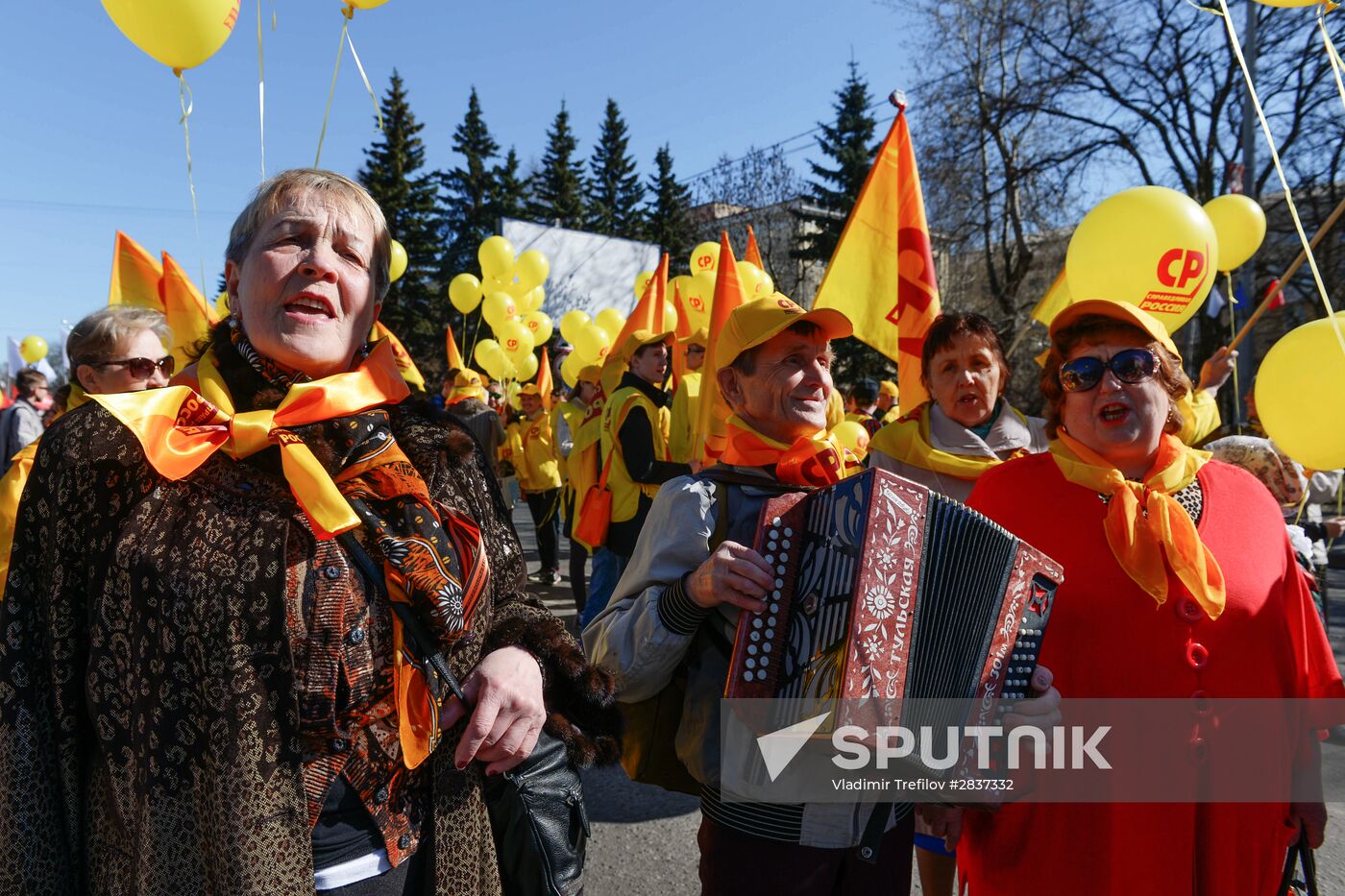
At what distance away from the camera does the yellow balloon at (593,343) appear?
35.1ft

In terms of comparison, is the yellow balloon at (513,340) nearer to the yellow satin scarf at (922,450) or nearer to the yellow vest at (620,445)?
the yellow vest at (620,445)

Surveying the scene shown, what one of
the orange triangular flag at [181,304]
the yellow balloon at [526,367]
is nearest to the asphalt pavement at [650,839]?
the orange triangular flag at [181,304]

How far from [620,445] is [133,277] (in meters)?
3.30

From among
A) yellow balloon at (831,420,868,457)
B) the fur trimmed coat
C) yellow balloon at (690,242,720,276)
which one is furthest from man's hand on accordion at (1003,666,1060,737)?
yellow balloon at (690,242,720,276)

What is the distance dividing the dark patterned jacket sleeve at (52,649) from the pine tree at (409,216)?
1404 inches

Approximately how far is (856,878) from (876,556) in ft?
2.74

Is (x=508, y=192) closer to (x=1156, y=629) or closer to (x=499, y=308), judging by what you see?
(x=499, y=308)

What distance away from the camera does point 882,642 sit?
1.65 m

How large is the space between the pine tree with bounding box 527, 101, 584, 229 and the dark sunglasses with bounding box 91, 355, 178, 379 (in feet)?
147

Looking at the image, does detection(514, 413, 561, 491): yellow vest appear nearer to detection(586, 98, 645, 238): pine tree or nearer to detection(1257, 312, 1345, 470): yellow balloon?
detection(1257, 312, 1345, 470): yellow balloon

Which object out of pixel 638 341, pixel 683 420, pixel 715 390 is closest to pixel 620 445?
pixel 683 420

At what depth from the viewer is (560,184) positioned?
4731cm

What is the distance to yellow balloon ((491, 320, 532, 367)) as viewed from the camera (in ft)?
49.1

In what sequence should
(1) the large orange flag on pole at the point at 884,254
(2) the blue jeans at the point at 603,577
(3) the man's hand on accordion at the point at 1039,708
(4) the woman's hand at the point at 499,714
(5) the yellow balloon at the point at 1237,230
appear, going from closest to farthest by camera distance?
(4) the woman's hand at the point at 499,714
(3) the man's hand on accordion at the point at 1039,708
(1) the large orange flag on pole at the point at 884,254
(5) the yellow balloon at the point at 1237,230
(2) the blue jeans at the point at 603,577
